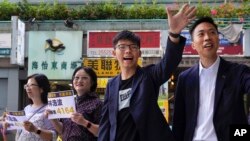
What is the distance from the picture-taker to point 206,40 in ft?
9.22

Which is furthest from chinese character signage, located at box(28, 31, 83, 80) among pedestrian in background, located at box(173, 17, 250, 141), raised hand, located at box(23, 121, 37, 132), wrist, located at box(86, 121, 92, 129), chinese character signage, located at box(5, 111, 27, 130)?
pedestrian in background, located at box(173, 17, 250, 141)

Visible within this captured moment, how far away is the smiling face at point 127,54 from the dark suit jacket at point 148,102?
0.08m

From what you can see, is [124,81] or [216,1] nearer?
[124,81]

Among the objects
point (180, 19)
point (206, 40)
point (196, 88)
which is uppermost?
point (180, 19)

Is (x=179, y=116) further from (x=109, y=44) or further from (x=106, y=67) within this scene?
(x=109, y=44)

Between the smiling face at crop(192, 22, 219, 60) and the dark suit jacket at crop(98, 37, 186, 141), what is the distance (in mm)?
115

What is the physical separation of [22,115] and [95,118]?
88 centimetres

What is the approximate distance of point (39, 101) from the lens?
4.36 metres

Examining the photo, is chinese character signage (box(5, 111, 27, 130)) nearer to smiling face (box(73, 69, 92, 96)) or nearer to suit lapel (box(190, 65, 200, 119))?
smiling face (box(73, 69, 92, 96))

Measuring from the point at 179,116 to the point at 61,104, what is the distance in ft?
3.90

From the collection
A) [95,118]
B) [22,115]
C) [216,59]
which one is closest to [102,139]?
[95,118]

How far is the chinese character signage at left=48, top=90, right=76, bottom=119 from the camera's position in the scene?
3.61 metres

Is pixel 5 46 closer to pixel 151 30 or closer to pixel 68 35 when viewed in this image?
pixel 68 35

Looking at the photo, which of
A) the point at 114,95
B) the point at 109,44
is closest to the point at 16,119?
the point at 114,95
